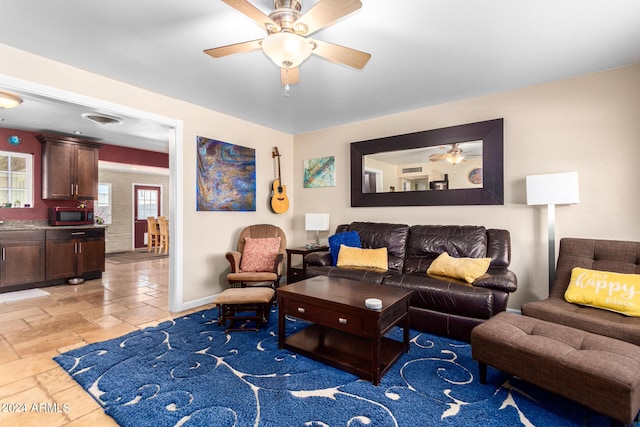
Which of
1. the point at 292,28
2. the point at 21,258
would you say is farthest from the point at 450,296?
the point at 21,258

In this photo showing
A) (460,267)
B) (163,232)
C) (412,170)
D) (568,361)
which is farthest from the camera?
(163,232)

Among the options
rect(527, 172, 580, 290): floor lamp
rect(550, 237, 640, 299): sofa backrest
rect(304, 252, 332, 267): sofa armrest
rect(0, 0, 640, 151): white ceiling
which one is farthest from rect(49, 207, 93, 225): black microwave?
rect(550, 237, 640, 299): sofa backrest

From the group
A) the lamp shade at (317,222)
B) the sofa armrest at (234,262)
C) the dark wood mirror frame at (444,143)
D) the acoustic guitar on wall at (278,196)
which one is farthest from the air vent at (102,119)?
the dark wood mirror frame at (444,143)

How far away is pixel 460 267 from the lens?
2783 mm

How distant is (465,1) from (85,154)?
608 cm

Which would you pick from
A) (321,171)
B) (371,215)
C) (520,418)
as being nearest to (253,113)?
(321,171)

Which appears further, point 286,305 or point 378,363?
point 286,305

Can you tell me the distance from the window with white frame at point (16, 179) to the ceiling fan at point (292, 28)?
518 centimetres

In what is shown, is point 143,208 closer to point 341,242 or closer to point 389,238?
point 341,242

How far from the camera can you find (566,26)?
209cm

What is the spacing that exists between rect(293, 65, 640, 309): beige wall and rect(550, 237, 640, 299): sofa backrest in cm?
37

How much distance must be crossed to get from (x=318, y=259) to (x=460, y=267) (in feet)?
5.09

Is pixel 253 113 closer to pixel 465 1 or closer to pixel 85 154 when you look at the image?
Result: pixel 465 1

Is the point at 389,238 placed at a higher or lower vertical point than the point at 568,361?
higher
